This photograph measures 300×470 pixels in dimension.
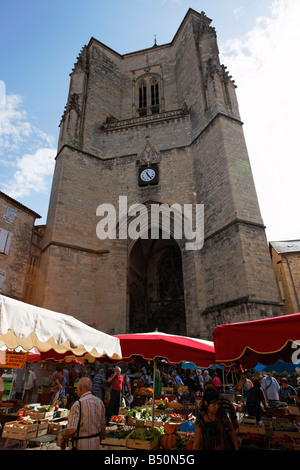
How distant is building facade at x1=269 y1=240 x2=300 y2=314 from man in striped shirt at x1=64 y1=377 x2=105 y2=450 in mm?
13039

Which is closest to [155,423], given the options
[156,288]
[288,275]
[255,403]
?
[255,403]

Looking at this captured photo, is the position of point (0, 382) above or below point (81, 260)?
below

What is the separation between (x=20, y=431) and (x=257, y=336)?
10.7 feet

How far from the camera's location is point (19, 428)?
3.76 meters

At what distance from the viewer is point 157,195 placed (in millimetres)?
13086

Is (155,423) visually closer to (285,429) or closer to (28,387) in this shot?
(285,429)

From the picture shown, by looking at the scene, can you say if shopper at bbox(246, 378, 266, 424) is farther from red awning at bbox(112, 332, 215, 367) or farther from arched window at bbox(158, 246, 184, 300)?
arched window at bbox(158, 246, 184, 300)

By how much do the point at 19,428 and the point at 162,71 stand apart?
19.5 meters

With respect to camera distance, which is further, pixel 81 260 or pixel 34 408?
pixel 81 260

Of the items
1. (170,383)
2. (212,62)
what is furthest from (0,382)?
(212,62)

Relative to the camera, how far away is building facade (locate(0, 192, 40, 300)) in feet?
38.8

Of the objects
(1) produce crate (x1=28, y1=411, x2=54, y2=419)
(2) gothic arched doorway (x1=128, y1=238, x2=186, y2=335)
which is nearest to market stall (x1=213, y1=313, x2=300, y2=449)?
(1) produce crate (x1=28, y1=411, x2=54, y2=419)

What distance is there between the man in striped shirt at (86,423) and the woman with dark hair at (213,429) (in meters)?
0.84
